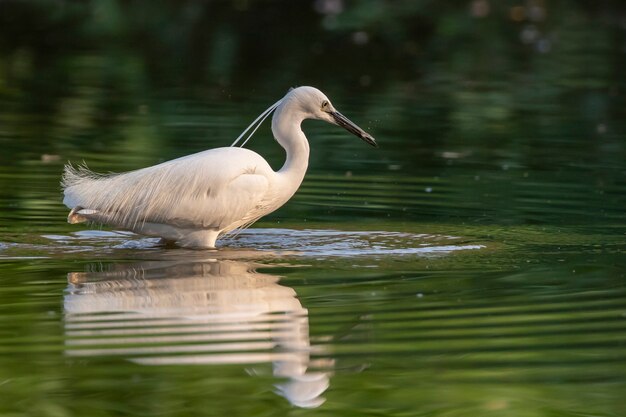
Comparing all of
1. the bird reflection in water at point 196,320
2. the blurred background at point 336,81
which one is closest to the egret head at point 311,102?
the blurred background at point 336,81

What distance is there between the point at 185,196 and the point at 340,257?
1098 mm

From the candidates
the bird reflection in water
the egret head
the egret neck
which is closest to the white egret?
the egret neck

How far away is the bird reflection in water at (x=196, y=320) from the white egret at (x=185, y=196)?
2.07 feet

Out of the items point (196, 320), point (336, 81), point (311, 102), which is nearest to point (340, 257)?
point (311, 102)

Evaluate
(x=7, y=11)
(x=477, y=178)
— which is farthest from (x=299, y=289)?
(x=7, y=11)

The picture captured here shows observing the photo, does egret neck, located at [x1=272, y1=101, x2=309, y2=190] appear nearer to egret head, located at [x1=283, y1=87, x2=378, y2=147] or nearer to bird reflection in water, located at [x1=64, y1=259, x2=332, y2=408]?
egret head, located at [x1=283, y1=87, x2=378, y2=147]

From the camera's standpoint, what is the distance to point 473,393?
5742mm

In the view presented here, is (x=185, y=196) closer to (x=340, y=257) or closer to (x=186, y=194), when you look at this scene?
(x=186, y=194)

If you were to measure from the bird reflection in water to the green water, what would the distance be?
2cm

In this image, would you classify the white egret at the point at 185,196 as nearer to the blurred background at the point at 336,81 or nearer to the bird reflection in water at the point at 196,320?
the bird reflection in water at the point at 196,320

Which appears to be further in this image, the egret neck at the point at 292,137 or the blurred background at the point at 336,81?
the blurred background at the point at 336,81

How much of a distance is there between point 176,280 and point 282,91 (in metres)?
10.7

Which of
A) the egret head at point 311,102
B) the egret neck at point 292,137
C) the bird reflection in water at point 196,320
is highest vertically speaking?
the egret head at point 311,102

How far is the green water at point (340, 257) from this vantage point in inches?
232
